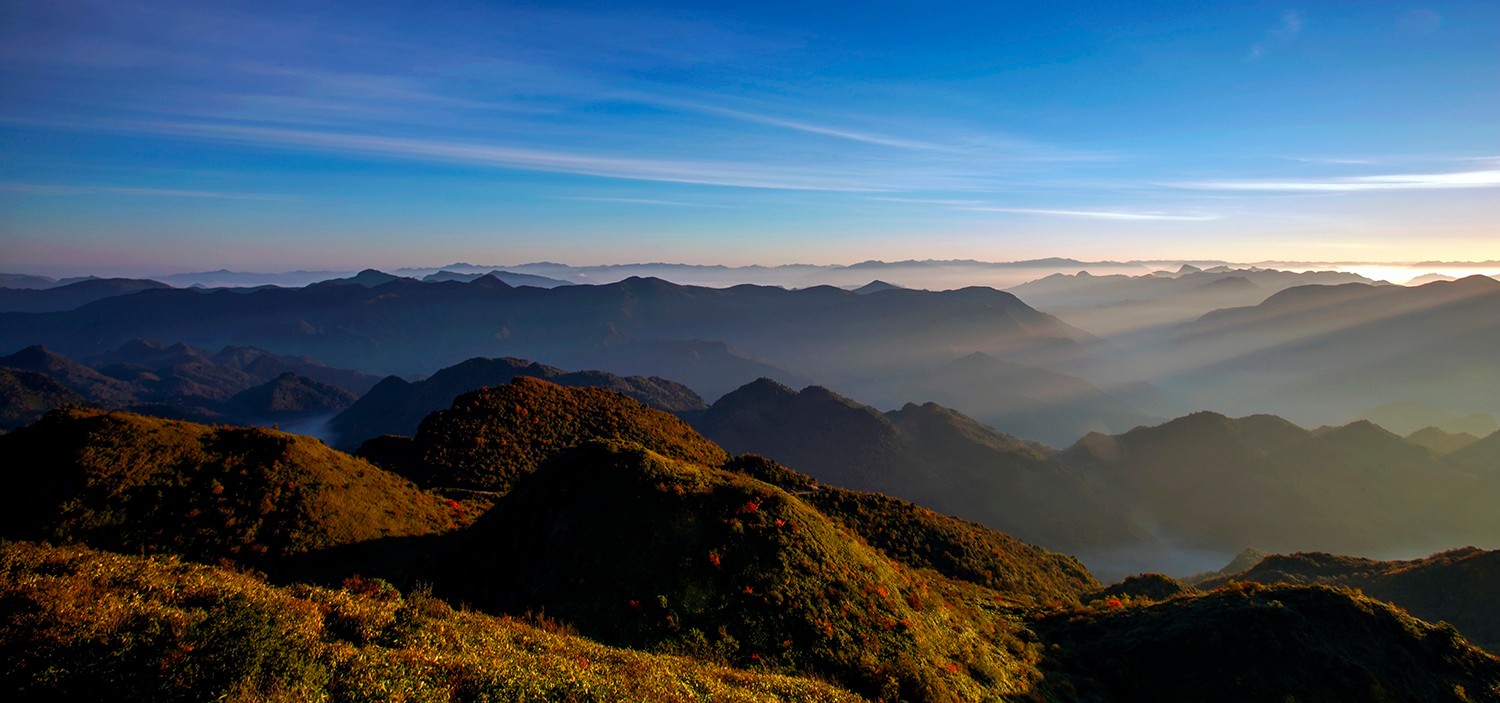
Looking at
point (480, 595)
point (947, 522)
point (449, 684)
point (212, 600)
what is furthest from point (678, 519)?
point (947, 522)

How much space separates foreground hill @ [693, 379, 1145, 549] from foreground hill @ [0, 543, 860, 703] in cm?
11710

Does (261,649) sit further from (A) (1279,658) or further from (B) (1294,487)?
(B) (1294,487)

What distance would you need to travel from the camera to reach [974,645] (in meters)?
26.0

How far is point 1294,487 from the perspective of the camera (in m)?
125

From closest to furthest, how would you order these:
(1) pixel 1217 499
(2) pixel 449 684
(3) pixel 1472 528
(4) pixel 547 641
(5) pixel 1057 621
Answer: (2) pixel 449 684 < (4) pixel 547 641 < (5) pixel 1057 621 < (3) pixel 1472 528 < (1) pixel 1217 499

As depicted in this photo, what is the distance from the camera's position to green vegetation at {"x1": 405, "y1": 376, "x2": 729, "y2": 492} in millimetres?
47625

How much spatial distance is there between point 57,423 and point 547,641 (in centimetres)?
3034

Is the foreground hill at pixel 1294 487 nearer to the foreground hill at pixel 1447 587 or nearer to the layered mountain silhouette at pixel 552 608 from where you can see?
the foreground hill at pixel 1447 587

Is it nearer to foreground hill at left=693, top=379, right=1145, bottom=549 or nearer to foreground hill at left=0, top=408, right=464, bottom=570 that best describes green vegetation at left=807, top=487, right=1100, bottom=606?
foreground hill at left=0, top=408, right=464, bottom=570

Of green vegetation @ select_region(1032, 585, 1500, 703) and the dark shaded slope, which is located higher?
green vegetation @ select_region(1032, 585, 1500, 703)

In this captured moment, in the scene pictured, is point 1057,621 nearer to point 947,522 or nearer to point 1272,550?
point 947,522

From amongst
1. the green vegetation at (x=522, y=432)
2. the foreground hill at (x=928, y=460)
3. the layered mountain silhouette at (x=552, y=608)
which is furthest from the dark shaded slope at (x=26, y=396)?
the layered mountain silhouette at (x=552, y=608)

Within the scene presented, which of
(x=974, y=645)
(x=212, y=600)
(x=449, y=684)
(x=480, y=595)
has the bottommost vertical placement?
(x=974, y=645)

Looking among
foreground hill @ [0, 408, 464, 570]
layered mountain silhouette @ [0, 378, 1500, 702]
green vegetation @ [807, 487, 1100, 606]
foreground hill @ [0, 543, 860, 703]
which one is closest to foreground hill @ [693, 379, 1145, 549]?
green vegetation @ [807, 487, 1100, 606]
